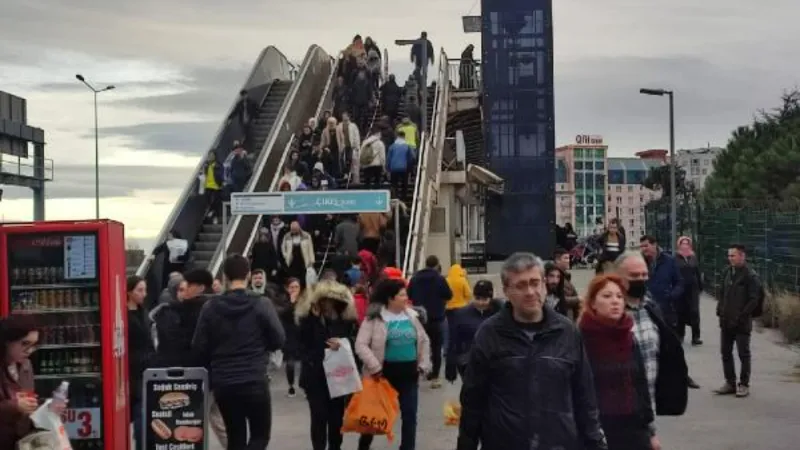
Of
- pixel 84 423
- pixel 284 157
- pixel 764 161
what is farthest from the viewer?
pixel 764 161

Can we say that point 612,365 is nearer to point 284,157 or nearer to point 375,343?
point 375,343

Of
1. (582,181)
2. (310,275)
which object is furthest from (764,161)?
(582,181)

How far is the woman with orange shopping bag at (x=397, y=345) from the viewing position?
974 cm

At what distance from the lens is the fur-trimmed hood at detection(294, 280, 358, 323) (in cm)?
973

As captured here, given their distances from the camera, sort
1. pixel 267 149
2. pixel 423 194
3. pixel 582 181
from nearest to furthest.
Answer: pixel 423 194 < pixel 267 149 < pixel 582 181

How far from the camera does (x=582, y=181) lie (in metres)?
189

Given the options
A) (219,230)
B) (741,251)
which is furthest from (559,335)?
(219,230)

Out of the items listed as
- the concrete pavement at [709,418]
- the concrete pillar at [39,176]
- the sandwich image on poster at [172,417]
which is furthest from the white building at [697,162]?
the sandwich image on poster at [172,417]

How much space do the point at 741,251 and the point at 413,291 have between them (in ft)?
14.0

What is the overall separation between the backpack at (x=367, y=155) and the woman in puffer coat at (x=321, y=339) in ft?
45.7

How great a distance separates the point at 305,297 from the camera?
32.4 feet

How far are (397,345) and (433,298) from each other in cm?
545

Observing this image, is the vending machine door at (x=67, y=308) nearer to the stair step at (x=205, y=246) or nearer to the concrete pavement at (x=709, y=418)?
the concrete pavement at (x=709, y=418)

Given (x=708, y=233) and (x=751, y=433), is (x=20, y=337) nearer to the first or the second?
(x=751, y=433)
